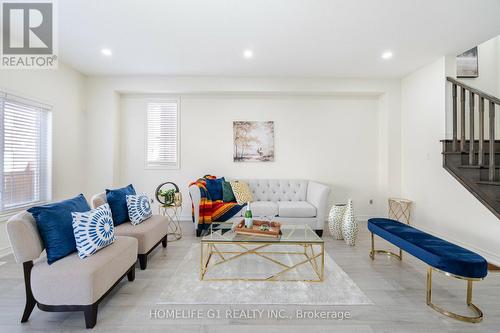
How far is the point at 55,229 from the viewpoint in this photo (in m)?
1.72

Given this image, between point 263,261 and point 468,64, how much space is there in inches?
177

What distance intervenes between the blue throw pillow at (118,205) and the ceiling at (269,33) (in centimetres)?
203

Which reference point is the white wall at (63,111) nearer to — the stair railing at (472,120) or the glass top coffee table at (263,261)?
the glass top coffee table at (263,261)

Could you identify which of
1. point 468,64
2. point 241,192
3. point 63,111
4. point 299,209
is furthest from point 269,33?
point 63,111

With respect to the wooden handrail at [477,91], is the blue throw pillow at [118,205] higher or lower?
lower

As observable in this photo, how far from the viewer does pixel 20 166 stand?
125 inches

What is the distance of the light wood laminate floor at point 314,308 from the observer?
1.67 m

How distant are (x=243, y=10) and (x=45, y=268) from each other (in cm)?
291

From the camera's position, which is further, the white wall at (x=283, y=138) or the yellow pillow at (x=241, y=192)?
the white wall at (x=283, y=138)

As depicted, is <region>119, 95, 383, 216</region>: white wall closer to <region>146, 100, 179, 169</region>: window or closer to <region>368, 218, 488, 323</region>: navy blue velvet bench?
<region>146, 100, 179, 169</region>: window

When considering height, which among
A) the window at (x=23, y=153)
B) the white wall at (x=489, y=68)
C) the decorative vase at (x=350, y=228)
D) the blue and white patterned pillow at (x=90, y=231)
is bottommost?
the decorative vase at (x=350, y=228)

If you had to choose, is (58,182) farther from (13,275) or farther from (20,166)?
(13,275)

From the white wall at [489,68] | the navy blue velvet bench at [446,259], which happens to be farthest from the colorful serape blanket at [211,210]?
the white wall at [489,68]

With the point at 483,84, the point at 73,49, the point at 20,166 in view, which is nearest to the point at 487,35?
the point at 483,84
